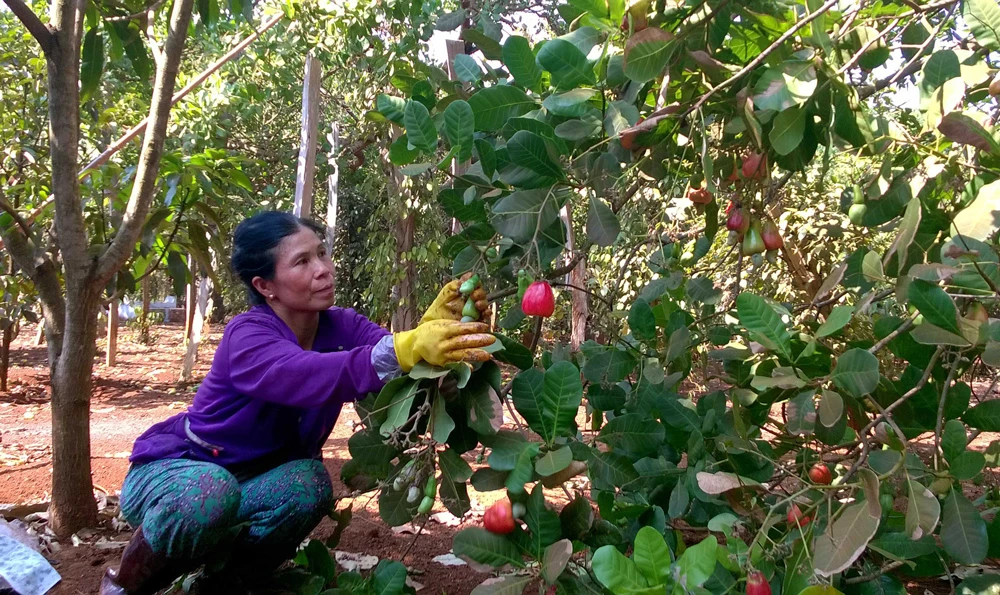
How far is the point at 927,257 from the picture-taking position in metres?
1.47

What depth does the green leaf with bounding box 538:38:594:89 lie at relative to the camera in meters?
1.29

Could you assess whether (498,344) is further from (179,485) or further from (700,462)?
(179,485)

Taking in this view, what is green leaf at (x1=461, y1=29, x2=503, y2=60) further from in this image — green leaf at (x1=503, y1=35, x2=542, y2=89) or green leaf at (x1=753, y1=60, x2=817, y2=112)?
green leaf at (x1=753, y1=60, x2=817, y2=112)

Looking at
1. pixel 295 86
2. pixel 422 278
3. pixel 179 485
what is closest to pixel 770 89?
pixel 179 485

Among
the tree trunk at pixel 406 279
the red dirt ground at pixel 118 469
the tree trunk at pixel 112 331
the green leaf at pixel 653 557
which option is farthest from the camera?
the tree trunk at pixel 112 331

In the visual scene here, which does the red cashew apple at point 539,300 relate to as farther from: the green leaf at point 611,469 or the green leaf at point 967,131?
the green leaf at point 967,131

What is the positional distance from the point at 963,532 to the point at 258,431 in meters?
1.47

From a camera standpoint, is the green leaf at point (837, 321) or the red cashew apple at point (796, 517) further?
the red cashew apple at point (796, 517)

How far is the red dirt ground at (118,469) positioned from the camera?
1977mm

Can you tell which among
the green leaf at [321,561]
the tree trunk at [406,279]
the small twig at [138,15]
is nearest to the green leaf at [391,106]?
the green leaf at [321,561]

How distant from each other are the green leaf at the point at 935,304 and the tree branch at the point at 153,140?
2094mm

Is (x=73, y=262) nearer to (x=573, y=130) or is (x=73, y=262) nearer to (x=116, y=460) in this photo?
(x=116, y=460)

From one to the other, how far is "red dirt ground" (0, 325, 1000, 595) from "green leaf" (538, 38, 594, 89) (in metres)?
1.27

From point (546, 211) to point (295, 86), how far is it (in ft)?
19.5
